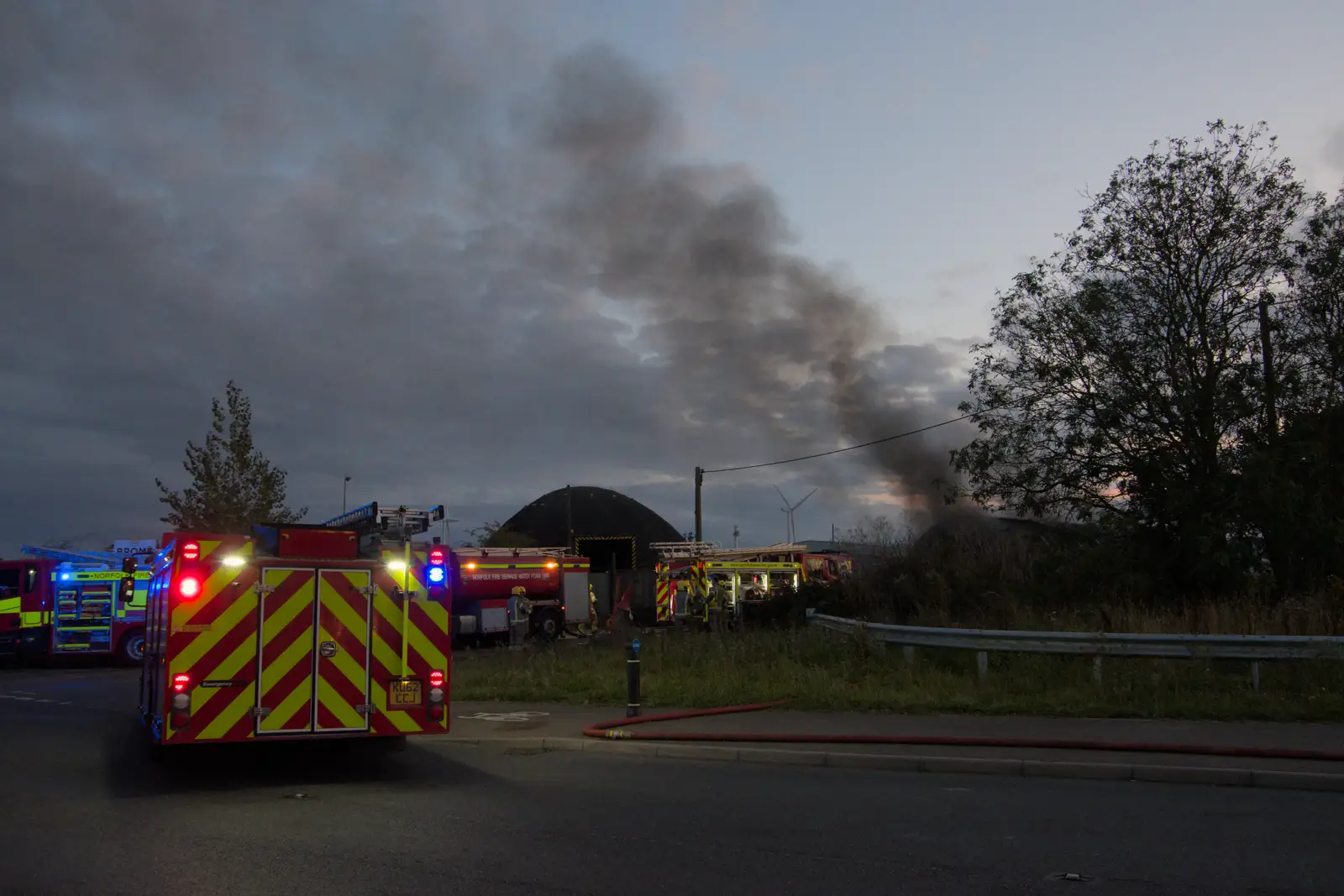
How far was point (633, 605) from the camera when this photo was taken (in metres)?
42.2

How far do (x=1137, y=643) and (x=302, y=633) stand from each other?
32.8ft

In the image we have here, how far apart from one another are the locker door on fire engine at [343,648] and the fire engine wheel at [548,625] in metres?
24.3

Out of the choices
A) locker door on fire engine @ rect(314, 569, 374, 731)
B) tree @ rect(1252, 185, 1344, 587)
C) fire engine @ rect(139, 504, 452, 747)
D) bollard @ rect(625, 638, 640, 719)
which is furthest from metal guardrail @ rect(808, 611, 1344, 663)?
locker door on fire engine @ rect(314, 569, 374, 731)

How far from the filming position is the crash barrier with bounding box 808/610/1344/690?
489 inches

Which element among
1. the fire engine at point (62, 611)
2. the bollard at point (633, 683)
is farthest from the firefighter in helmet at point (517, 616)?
the bollard at point (633, 683)

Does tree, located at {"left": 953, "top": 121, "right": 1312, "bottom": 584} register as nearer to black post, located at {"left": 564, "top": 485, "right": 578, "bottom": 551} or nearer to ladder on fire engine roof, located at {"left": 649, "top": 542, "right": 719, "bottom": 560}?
ladder on fire engine roof, located at {"left": 649, "top": 542, "right": 719, "bottom": 560}

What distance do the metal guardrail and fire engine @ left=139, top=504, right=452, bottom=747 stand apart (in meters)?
7.71

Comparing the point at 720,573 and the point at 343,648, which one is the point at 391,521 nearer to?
the point at 343,648

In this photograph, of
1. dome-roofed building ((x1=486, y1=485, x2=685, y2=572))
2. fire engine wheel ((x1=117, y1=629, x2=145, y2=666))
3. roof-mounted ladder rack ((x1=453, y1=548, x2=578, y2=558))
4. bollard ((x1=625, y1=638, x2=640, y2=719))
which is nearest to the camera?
bollard ((x1=625, y1=638, x2=640, y2=719))

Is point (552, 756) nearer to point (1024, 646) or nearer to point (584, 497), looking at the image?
point (1024, 646)

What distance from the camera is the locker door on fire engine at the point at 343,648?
9.63 metres

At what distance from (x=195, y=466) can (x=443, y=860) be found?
2962 cm

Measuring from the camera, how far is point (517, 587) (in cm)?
3353

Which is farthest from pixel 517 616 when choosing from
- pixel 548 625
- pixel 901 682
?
pixel 901 682
